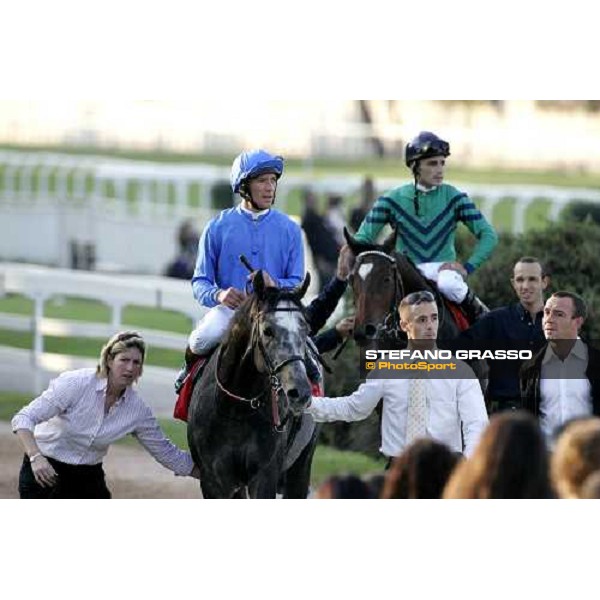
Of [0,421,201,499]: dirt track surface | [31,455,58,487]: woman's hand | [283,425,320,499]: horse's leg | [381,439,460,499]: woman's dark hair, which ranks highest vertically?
[381,439,460,499]: woman's dark hair

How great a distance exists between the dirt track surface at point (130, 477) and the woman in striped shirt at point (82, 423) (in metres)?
1.17

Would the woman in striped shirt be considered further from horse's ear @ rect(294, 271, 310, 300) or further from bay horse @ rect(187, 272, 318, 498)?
horse's ear @ rect(294, 271, 310, 300)

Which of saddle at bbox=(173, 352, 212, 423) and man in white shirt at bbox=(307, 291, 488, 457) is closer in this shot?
man in white shirt at bbox=(307, 291, 488, 457)

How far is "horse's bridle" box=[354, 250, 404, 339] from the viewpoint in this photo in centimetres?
875

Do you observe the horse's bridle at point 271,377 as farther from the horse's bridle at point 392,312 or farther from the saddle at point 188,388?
the horse's bridle at point 392,312

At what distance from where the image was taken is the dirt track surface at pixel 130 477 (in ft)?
32.9

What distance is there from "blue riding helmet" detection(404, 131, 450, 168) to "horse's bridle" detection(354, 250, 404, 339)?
52 cm

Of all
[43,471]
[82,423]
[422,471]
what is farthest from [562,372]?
[43,471]

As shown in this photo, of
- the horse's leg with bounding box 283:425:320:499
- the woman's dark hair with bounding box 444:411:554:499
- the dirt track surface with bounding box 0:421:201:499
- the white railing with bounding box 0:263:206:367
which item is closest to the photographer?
the woman's dark hair with bounding box 444:411:554:499

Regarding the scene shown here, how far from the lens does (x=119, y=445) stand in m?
11.3

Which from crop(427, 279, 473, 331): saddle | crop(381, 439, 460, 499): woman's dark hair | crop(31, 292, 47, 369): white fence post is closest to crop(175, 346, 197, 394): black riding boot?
crop(427, 279, 473, 331): saddle

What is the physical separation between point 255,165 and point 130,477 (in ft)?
8.42

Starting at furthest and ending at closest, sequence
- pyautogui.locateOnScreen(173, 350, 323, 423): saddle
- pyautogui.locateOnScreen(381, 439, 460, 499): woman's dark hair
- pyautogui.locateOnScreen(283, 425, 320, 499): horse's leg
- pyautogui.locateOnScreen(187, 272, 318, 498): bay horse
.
Result: pyautogui.locateOnScreen(283, 425, 320, 499): horse's leg, pyautogui.locateOnScreen(173, 350, 323, 423): saddle, pyautogui.locateOnScreen(187, 272, 318, 498): bay horse, pyautogui.locateOnScreen(381, 439, 460, 499): woman's dark hair

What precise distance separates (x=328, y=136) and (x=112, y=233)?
4797 millimetres
